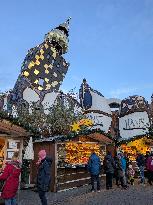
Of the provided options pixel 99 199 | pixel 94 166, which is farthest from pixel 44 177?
pixel 94 166

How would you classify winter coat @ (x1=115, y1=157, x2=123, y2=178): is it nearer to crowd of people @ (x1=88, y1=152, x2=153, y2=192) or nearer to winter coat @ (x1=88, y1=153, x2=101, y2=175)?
crowd of people @ (x1=88, y1=152, x2=153, y2=192)

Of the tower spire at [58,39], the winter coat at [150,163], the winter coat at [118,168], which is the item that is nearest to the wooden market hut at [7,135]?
the winter coat at [118,168]

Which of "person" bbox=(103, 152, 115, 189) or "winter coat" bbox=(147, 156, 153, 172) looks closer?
"person" bbox=(103, 152, 115, 189)

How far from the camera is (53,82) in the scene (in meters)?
40.8

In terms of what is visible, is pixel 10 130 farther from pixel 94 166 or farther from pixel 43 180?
pixel 43 180

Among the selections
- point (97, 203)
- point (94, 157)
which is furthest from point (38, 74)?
point (97, 203)

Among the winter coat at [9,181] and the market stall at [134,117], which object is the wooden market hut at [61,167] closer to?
the winter coat at [9,181]

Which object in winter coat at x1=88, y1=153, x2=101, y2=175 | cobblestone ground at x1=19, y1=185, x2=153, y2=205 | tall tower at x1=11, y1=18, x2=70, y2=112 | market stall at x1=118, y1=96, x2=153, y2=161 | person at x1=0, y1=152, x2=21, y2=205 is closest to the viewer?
person at x1=0, y1=152, x2=21, y2=205

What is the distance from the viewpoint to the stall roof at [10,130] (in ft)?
42.9

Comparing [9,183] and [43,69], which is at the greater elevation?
[43,69]

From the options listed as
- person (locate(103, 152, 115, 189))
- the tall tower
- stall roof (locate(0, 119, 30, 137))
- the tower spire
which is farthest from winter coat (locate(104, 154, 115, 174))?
the tower spire

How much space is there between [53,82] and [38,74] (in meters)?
2.29

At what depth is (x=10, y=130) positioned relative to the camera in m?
13.2

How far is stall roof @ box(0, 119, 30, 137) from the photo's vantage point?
13.1m
